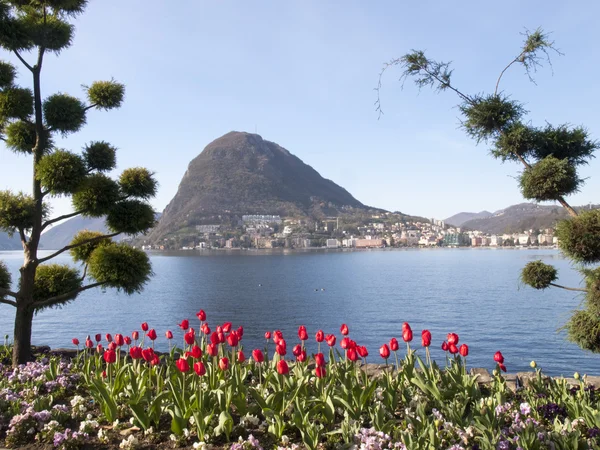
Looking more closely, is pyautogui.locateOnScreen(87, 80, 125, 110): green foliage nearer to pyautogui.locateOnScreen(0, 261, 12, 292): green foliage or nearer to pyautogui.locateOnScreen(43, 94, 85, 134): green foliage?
pyautogui.locateOnScreen(43, 94, 85, 134): green foliage

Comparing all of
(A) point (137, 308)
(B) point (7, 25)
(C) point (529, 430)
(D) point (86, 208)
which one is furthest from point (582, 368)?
(A) point (137, 308)

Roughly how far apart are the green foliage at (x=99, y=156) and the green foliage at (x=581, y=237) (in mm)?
9206

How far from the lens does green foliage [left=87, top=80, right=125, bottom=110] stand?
11156 millimetres

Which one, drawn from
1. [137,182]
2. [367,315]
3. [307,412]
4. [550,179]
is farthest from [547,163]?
[367,315]

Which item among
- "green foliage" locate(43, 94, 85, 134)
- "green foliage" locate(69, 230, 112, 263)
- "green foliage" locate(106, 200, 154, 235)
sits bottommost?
"green foliage" locate(69, 230, 112, 263)

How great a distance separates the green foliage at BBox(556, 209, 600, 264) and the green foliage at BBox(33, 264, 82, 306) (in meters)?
9.67

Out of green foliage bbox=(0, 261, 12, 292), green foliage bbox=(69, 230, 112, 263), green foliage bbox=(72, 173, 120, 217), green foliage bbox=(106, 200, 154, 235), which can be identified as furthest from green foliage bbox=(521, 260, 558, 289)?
green foliage bbox=(0, 261, 12, 292)

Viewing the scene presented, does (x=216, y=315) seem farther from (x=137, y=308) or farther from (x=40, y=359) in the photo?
(x=40, y=359)

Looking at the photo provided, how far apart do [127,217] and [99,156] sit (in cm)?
165

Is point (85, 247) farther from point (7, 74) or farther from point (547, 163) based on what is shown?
point (547, 163)

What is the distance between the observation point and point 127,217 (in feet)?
34.5

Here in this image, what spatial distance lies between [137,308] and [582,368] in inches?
1427

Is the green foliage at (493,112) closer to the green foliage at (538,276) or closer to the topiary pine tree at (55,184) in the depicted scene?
the green foliage at (538,276)

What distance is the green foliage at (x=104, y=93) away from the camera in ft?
36.6
